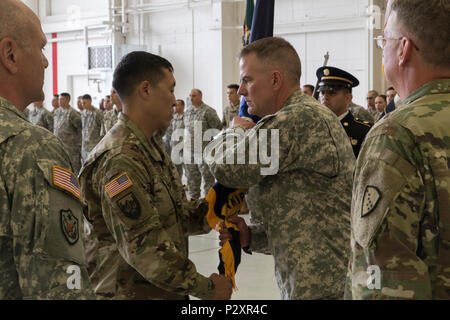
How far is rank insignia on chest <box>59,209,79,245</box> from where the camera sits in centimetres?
121

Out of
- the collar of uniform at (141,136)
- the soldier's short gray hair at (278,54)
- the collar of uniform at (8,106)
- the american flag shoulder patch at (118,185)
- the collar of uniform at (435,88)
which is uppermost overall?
the soldier's short gray hair at (278,54)

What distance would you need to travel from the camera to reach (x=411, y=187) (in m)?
1.11

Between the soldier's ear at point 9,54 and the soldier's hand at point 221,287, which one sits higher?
the soldier's ear at point 9,54

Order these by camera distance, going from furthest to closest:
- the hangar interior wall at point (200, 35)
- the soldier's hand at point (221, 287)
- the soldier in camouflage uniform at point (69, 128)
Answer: the soldier in camouflage uniform at point (69, 128), the hangar interior wall at point (200, 35), the soldier's hand at point (221, 287)

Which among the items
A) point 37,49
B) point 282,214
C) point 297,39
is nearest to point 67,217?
point 37,49

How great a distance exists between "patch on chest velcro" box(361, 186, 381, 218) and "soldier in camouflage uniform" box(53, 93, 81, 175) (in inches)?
455

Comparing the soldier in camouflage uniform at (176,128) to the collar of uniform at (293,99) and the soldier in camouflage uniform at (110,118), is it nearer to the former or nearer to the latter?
the soldier in camouflage uniform at (110,118)

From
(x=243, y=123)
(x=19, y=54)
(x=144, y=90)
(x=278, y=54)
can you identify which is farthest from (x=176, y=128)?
(x=19, y=54)

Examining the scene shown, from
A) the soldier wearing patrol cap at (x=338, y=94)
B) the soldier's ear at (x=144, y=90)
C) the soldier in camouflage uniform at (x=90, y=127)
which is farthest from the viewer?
the soldier in camouflage uniform at (x=90, y=127)

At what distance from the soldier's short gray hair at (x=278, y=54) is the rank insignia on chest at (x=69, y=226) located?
1.15 metres

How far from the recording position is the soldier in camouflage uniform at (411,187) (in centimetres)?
110

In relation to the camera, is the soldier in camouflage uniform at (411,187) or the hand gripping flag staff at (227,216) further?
the hand gripping flag staff at (227,216)

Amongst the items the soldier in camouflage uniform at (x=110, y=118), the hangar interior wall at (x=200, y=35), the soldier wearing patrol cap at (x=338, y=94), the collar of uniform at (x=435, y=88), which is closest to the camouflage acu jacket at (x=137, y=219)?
the collar of uniform at (x=435, y=88)
